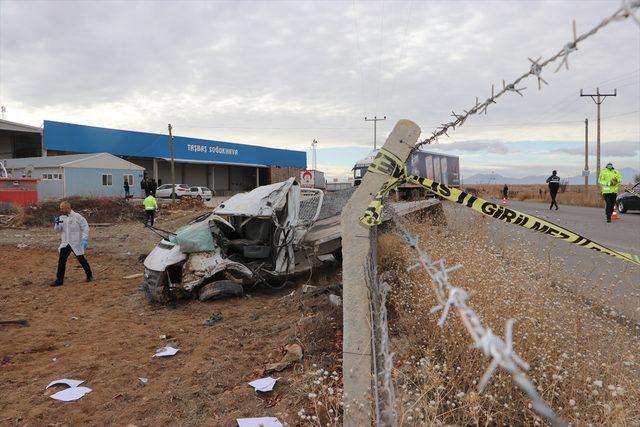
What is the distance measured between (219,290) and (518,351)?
4.88 metres

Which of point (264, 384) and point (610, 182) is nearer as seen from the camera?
point (264, 384)

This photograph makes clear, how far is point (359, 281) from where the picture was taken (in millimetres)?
2561

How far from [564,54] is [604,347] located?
243cm

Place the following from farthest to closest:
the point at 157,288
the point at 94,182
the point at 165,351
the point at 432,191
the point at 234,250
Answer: the point at 94,182, the point at 234,250, the point at 157,288, the point at 165,351, the point at 432,191

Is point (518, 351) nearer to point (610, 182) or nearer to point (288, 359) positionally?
point (288, 359)

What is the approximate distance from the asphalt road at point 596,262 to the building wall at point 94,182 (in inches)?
1158

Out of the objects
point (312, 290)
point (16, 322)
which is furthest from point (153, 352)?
point (16, 322)

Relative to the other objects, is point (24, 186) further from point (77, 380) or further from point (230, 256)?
point (77, 380)

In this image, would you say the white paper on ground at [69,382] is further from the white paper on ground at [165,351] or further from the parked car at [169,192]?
the parked car at [169,192]

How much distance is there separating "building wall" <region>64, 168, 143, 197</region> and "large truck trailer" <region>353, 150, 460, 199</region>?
18557mm

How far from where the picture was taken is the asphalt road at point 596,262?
14.5 ft

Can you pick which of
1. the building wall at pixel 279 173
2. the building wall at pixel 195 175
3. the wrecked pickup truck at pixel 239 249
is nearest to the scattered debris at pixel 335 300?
the wrecked pickup truck at pixel 239 249

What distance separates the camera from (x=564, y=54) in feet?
5.68

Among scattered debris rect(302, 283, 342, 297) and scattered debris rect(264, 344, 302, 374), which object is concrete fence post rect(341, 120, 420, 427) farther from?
scattered debris rect(302, 283, 342, 297)
